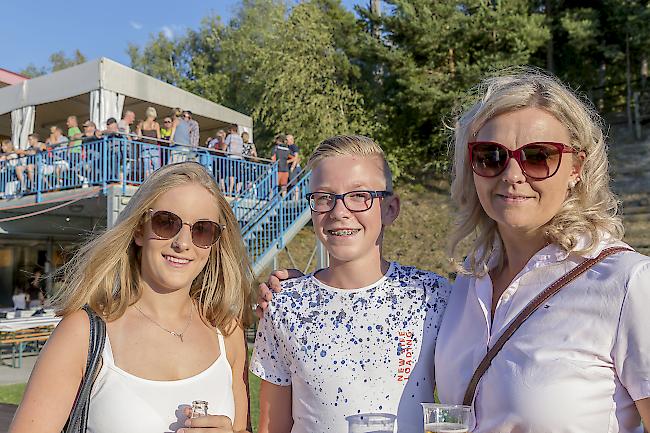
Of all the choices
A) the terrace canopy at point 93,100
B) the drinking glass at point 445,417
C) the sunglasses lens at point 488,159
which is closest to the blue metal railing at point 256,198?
the terrace canopy at point 93,100

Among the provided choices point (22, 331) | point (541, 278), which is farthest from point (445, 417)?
point (22, 331)

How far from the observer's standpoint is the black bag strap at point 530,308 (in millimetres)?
1934

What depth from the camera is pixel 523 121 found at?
2.08 meters

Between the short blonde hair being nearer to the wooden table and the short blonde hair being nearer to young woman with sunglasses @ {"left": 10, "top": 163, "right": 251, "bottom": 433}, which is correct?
young woman with sunglasses @ {"left": 10, "top": 163, "right": 251, "bottom": 433}

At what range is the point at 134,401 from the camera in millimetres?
2166

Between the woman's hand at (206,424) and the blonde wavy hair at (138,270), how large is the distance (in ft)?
1.78

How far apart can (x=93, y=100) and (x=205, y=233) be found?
1247 centimetres

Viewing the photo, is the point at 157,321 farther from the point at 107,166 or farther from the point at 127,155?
the point at 127,155

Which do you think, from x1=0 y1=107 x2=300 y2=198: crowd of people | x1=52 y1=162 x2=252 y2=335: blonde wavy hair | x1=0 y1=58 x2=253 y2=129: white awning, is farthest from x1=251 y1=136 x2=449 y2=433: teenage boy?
x1=0 y1=58 x2=253 y2=129: white awning

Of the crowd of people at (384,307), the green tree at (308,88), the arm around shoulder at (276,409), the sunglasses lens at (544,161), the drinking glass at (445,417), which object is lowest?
the arm around shoulder at (276,409)

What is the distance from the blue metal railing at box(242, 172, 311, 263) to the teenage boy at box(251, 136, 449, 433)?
9342mm

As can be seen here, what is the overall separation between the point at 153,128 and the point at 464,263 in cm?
1164

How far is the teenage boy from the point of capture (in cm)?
226

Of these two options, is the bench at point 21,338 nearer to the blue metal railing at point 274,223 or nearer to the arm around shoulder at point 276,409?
the blue metal railing at point 274,223
